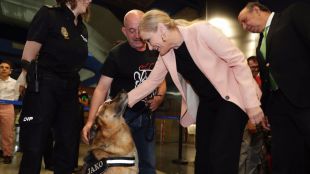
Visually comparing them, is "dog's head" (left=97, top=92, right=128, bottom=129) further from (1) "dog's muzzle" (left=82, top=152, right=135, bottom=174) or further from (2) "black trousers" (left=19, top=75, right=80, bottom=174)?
(1) "dog's muzzle" (left=82, top=152, right=135, bottom=174)

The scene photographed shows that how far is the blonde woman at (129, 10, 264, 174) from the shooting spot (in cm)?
188

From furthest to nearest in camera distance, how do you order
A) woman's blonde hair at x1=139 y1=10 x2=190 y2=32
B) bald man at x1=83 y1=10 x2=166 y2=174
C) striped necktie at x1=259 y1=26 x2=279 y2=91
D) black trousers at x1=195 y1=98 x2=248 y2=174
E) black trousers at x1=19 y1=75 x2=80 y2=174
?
bald man at x1=83 y1=10 x2=166 y2=174
striped necktie at x1=259 y1=26 x2=279 y2=91
black trousers at x1=19 y1=75 x2=80 y2=174
woman's blonde hair at x1=139 y1=10 x2=190 y2=32
black trousers at x1=195 y1=98 x2=248 y2=174

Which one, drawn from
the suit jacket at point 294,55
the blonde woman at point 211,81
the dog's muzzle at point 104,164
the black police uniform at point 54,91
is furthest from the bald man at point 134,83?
the suit jacket at point 294,55

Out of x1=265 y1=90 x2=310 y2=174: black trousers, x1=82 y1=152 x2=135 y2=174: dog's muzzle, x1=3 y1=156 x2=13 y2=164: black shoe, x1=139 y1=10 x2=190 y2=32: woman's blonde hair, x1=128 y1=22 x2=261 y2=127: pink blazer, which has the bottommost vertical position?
x1=3 y1=156 x2=13 y2=164: black shoe

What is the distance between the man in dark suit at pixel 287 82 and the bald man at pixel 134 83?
41.6 inches

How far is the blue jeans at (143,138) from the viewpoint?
9.64 ft

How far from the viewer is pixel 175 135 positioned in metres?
12.2

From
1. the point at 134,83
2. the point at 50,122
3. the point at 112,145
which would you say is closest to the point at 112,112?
the point at 112,145

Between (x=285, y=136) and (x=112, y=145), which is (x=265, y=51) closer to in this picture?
(x=285, y=136)

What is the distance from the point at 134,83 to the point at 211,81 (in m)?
1.15

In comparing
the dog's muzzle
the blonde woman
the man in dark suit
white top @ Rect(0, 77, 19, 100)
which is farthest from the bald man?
white top @ Rect(0, 77, 19, 100)

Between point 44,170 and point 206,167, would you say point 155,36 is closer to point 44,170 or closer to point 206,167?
point 206,167

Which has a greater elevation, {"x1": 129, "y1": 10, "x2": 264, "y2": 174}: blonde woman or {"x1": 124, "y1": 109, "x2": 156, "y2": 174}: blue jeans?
{"x1": 129, "y1": 10, "x2": 264, "y2": 174}: blonde woman

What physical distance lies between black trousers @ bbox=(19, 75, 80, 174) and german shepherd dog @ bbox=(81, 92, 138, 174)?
172 mm
